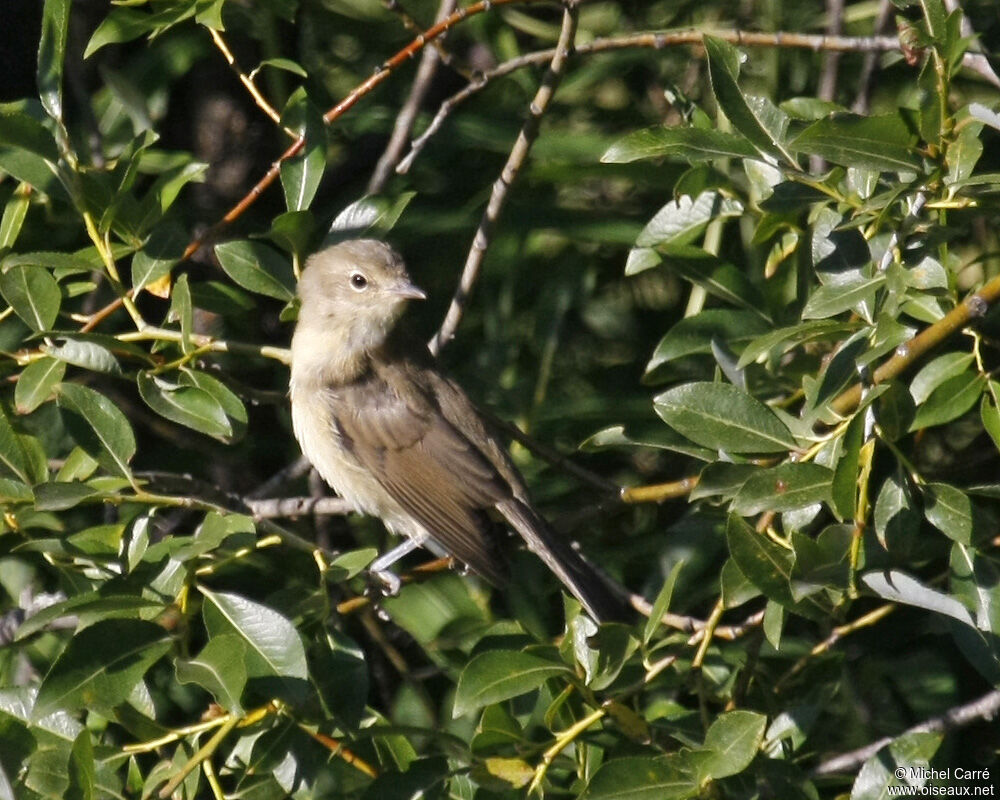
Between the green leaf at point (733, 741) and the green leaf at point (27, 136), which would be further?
the green leaf at point (27, 136)

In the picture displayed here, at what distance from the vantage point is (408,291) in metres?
4.59

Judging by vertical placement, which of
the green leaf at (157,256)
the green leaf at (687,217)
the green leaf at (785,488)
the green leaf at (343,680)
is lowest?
the green leaf at (343,680)

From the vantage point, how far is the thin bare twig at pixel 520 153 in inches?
141

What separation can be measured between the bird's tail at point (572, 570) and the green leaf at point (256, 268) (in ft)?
3.53

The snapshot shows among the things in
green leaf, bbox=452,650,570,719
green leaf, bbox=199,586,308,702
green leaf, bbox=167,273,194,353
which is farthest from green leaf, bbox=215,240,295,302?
green leaf, bbox=452,650,570,719

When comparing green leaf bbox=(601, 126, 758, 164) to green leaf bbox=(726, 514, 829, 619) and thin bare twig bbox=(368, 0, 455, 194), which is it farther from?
thin bare twig bbox=(368, 0, 455, 194)

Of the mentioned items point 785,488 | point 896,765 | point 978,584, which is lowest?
point 896,765

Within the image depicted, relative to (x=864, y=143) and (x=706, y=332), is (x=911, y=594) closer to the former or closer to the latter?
(x=864, y=143)

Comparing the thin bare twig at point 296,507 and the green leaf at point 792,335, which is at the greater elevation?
the green leaf at point 792,335

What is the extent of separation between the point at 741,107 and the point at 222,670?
1.70m

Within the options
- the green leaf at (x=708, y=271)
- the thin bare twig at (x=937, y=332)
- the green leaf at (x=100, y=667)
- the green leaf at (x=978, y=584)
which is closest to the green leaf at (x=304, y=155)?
the green leaf at (x=708, y=271)

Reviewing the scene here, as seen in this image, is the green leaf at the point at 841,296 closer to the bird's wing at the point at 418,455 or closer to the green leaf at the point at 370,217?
the green leaf at the point at 370,217

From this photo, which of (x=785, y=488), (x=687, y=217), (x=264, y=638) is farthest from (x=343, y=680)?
(x=687, y=217)

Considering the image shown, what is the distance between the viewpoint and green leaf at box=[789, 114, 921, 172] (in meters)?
2.82
